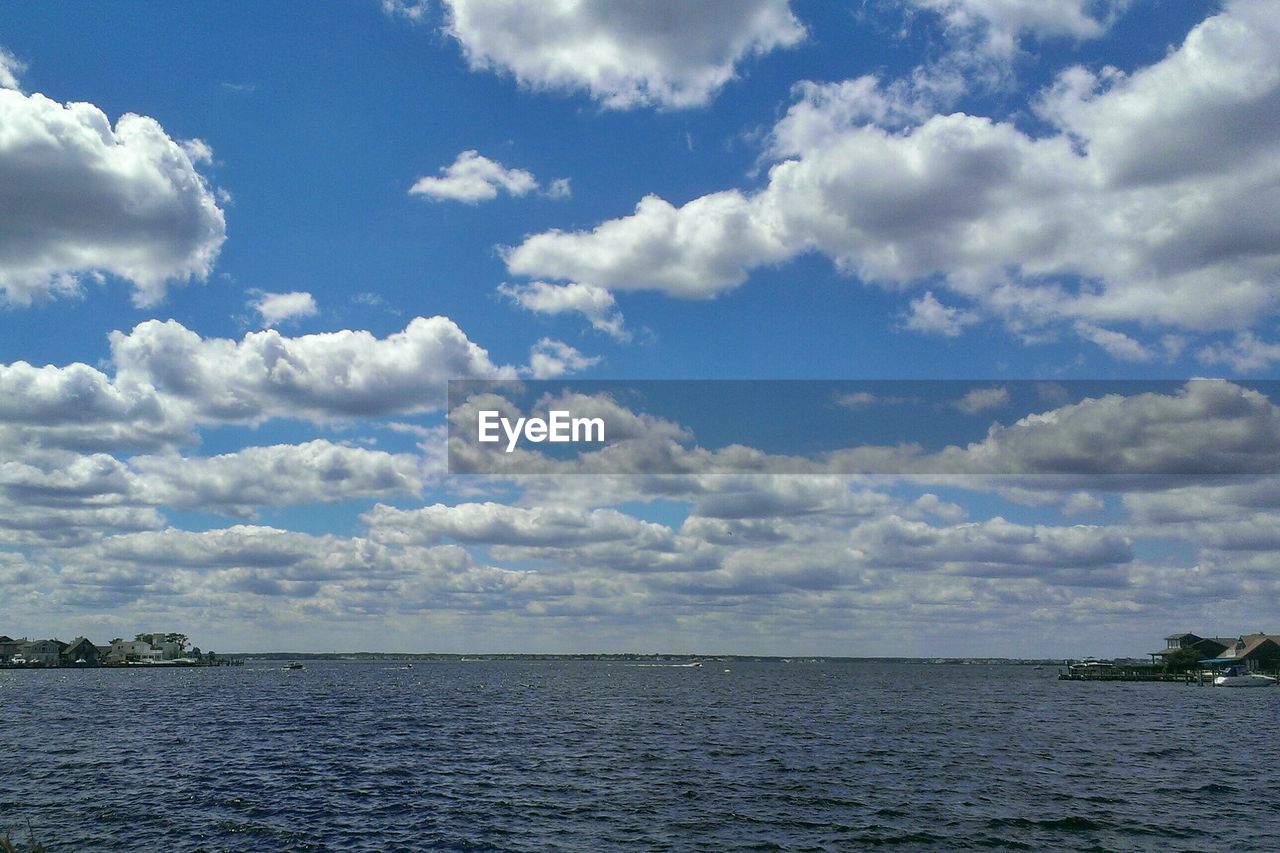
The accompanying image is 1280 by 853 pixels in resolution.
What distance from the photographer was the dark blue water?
3841 cm

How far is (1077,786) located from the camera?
2000 inches

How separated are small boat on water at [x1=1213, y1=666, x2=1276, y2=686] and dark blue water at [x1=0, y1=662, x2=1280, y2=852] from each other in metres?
71.7

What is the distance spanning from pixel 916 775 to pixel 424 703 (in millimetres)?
82067

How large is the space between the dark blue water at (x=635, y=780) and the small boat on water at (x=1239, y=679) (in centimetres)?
7169

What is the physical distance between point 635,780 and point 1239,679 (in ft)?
518

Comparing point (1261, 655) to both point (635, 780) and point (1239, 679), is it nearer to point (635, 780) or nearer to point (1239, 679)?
point (1239, 679)

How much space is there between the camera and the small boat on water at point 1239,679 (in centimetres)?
16175

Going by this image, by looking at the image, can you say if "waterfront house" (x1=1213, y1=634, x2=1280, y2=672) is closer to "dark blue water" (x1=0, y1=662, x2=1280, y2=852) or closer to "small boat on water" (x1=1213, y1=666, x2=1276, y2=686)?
"small boat on water" (x1=1213, y1=666, x2=1276, y2=686)

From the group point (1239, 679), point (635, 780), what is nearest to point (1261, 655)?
point (1239, 679)

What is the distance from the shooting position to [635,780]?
51812 millimetres

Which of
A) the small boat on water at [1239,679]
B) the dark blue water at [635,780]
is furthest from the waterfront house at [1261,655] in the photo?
the dark blue water at [635,780]

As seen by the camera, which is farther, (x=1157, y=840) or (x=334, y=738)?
(x=334, y=738)

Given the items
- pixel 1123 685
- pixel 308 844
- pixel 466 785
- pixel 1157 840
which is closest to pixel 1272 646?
pixel 1123 685

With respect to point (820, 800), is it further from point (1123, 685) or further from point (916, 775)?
point (1123, 685)
